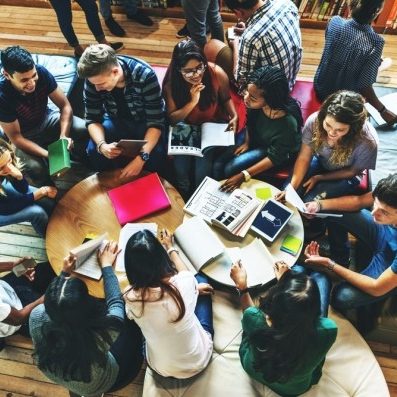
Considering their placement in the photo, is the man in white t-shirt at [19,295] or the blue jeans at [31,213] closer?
the man in white t-shirt at [19,295]

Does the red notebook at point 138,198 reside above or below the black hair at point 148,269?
below

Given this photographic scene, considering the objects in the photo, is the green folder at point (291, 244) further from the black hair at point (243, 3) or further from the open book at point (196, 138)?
the black hair at point (243, 3)

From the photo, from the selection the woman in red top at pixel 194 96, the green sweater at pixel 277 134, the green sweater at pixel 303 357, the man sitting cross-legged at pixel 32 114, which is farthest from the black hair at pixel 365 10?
the man sitting cross-legged at pixel 32 114

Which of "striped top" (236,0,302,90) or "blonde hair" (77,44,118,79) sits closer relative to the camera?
"blonde hair" (77,44,118,79)

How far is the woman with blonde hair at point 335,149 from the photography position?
2.28 meters

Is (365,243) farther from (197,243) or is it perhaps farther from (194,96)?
(194,96)

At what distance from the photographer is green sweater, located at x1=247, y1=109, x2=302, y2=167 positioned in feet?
8.48

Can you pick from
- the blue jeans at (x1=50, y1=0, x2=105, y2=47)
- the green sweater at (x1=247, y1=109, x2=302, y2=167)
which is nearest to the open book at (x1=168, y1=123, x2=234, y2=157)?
the green sweater at (x1=247, y1=109, x2=302, y2=167)

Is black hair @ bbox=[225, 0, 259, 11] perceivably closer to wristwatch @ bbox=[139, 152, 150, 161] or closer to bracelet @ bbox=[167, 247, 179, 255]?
wristwatch @ bbox=[139, 152, 150, 161]

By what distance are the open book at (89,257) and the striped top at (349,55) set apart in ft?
6.32

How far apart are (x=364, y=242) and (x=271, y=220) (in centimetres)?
69

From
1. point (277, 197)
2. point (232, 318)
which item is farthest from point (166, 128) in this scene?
point (232, 318)

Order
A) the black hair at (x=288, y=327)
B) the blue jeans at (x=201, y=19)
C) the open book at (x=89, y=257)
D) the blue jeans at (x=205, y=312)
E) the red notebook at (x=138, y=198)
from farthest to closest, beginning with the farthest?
the blue jeans at (x=201, y=19) < the red notebook at (x=138, y=198) < the open book at (x=89, y=257) < the blue jeans at (x=205, y=312) < the black hair at (x=288, y=327)

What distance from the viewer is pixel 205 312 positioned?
7.21 feet
